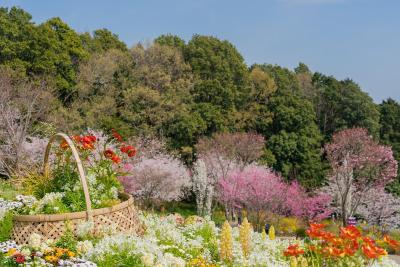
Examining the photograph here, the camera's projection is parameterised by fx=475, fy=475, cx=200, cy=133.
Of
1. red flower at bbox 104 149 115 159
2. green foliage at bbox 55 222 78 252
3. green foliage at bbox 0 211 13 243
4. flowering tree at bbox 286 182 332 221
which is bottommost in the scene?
flowering tree at bbox 286 182 332 221

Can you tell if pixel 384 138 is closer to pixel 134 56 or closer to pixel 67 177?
pixel 134 56

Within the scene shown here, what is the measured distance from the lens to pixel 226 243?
5539mm

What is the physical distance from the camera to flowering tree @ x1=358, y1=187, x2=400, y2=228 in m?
26.1

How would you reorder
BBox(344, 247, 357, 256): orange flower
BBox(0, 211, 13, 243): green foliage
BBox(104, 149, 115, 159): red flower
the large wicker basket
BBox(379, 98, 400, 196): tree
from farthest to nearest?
BBox(379, 98, 400, 196): tree
BBox(0, 211, 13, 243): green foliage
BBox(104, 149, 115, 159): red flower
the large wicker basket
BBox(344, 247, 357, 256): orange flower

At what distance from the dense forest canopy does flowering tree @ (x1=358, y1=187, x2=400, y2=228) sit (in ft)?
10.0

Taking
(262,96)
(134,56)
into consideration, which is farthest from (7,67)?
(262,96)

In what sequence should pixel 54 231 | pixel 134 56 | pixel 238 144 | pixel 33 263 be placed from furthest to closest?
pixel 134 56 < pixel 238 144 < pixel 54 231 < pixel 33 263

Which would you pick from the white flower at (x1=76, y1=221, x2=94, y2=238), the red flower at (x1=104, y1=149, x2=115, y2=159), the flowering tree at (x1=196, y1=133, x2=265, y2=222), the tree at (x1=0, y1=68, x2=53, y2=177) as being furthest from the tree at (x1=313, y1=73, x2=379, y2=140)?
the white flower at (x1=76, y1=221, x2=94, y2=238)

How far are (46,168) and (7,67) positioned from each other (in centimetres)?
2155

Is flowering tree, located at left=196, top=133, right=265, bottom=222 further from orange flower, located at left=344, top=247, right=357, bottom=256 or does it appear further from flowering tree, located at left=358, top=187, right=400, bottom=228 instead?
orange flower, located at left=344, top=247, right=357, bottom=256

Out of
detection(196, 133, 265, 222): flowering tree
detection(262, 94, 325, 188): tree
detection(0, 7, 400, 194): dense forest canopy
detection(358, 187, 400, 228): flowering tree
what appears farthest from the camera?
detection(262, 94, 325, 188): tree

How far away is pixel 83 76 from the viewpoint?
29.7 meters

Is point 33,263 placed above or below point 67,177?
below

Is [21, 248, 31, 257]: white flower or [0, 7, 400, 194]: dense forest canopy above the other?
[0, 7, 400, 194]: dense forest canopy
